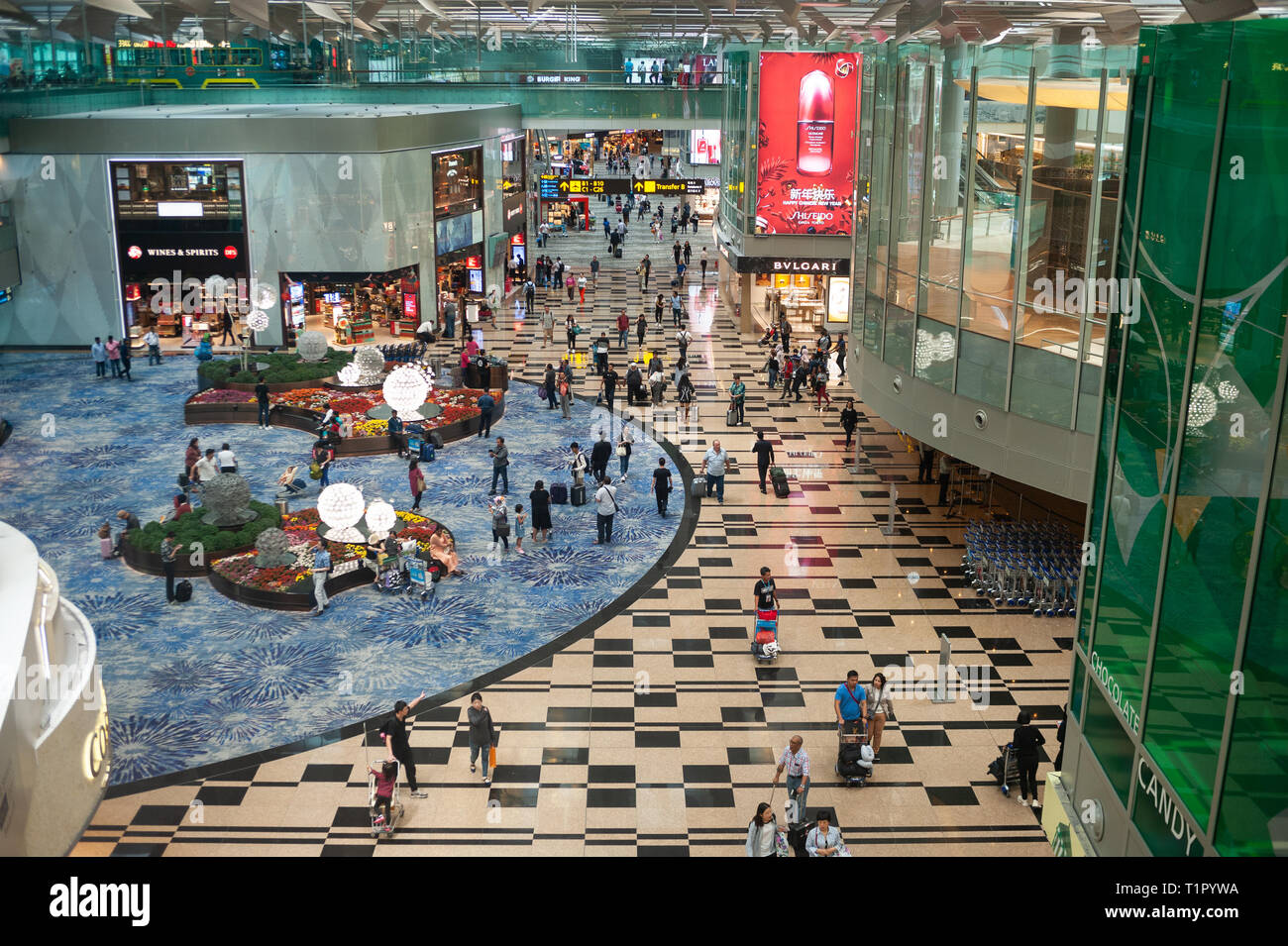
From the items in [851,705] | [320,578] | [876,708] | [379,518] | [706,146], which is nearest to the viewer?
[851,705]

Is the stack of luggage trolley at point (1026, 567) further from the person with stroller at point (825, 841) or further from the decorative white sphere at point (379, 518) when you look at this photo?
the decorative white sphere at point (379, 518)

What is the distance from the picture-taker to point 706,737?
545 inches

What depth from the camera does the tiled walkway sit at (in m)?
11.8

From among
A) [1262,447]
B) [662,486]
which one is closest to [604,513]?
[662,486]

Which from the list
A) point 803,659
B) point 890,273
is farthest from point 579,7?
point 803,659

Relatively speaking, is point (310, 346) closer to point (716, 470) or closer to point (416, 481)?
point (416, 481)

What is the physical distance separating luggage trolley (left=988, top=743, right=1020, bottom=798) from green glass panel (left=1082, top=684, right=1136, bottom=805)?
193 inches

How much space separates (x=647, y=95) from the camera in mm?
44594

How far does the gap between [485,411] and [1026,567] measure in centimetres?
1294

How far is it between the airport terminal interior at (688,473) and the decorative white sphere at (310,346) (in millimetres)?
140

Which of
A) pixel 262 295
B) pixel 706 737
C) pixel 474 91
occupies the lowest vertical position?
pixel 706 737

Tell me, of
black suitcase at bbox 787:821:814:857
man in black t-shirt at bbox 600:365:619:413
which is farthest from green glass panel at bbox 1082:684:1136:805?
man in black t-shirt at bbox 600:365:619:413

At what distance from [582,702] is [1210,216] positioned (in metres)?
10.4
